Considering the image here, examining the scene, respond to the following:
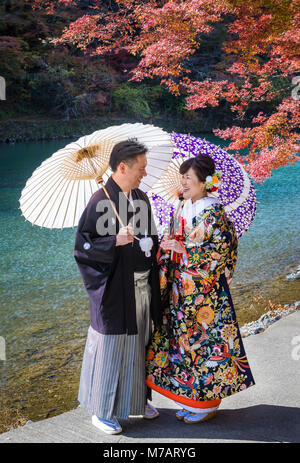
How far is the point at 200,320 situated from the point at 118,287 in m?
0.48

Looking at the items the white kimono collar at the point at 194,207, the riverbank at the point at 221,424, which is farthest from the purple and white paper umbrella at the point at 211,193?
the riverbank at the point at 221,424

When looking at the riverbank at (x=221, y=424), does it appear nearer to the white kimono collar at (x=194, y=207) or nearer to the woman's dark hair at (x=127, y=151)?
the white kimono collar at (x=194, y=207)

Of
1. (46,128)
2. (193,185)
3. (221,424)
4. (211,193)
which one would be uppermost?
(193,185)

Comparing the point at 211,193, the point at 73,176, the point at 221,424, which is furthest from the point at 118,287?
the point at 211,193

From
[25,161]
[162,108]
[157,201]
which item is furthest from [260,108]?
[157,201]

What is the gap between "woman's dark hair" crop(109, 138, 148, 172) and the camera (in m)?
2.35

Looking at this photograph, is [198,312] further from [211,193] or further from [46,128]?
[46,128]

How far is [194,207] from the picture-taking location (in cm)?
250

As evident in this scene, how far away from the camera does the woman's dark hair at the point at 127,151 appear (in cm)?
235

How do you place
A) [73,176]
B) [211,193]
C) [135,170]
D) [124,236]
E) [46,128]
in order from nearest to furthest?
[124,236] < [135,170] < [73,176] < [211,193] < [46,128]

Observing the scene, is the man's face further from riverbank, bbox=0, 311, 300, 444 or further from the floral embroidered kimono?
riverbank, bbox=0, 311, 300, 444

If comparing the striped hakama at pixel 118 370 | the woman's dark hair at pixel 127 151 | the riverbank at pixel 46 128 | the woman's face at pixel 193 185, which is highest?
the woman's dark hair at pixel 127 151
